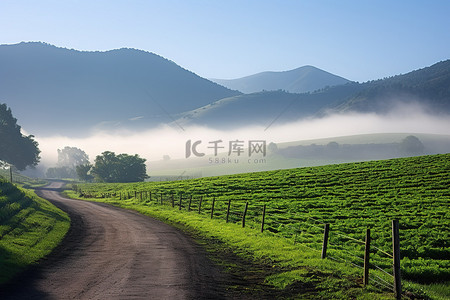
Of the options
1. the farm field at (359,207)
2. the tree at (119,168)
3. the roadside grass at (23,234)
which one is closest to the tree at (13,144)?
the tree at (119,168)

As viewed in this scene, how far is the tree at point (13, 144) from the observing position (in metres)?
141

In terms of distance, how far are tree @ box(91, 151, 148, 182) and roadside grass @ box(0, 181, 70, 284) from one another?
121 m

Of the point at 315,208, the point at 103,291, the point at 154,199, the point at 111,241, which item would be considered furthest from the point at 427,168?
the point at 103,291

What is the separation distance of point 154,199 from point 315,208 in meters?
29.8

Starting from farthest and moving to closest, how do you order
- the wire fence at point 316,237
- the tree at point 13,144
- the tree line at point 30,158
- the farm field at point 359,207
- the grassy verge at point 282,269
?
the tree line at point 30,158 < the tree at point 13,144 < the farm field at point 359,207 < the wire fence at point 316,237 < the grassy verge at point 282,269

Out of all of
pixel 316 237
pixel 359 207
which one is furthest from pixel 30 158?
pixel 316 237

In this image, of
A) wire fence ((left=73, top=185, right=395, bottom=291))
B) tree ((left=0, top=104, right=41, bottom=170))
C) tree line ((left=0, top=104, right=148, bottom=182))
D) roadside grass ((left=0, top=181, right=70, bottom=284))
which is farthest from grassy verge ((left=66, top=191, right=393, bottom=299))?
tree line ((left=0, top=104, right=148, bottom=182))

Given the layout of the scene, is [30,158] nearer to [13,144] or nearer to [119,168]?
[13,144]

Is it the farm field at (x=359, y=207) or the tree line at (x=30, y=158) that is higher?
the tree line at (x=30, y=158)

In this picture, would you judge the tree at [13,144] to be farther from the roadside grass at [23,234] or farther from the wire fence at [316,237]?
the wire fence at [316,237]

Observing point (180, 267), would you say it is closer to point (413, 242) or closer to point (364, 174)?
point (413, 242)

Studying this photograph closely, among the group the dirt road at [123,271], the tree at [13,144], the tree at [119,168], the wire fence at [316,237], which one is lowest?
the wire fence at [316,237]

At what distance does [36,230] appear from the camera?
29844 mm

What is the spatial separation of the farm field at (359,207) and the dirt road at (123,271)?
6797 mm
